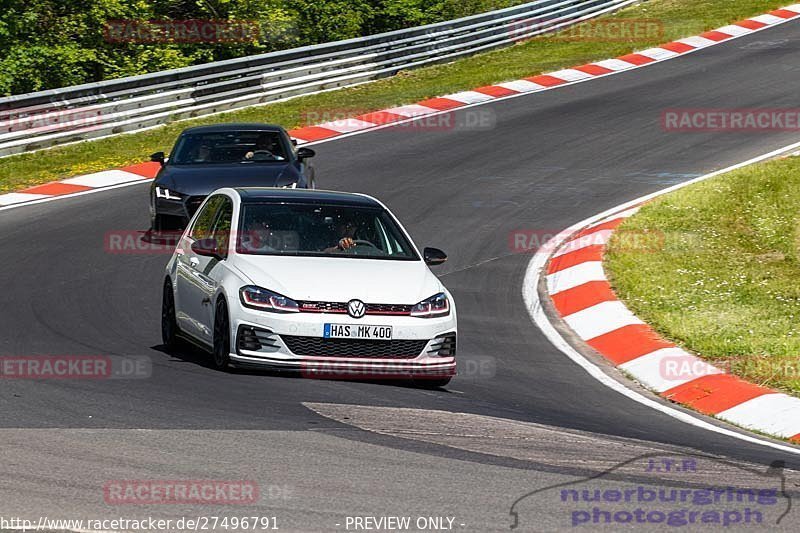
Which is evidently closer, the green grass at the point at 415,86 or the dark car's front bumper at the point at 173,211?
the dark car's front bumper at the point at 173,211

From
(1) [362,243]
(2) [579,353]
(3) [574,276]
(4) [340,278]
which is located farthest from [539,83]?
(4) [340,278]

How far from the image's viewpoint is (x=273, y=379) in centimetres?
1024

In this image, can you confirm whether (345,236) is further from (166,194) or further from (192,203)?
(166,194)

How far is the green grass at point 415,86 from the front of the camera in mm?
22109

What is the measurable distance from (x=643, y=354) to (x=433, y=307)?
2.66m

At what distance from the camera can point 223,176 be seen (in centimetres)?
1656

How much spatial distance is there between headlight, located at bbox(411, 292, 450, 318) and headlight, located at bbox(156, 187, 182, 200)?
22.0 ft

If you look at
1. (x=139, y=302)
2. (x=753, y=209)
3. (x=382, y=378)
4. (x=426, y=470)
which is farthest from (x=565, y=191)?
(x=426, y=470)

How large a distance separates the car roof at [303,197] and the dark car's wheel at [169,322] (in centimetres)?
109

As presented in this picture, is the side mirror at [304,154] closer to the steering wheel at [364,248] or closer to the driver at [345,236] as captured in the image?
the driver at [345,236]

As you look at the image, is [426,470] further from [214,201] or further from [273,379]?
[214,201]

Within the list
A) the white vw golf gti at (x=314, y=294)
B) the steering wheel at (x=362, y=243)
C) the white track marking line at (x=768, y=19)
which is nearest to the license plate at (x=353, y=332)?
the white vw golf gti at (x=314, y=294)

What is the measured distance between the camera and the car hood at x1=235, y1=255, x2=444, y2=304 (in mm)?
10180

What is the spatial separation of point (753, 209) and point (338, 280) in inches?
342
